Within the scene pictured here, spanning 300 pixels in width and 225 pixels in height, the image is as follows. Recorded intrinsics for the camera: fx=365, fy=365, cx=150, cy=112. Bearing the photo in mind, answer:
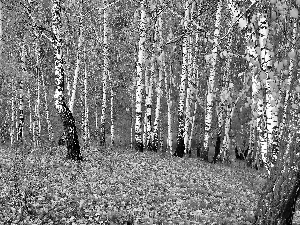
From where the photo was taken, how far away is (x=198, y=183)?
11.8m

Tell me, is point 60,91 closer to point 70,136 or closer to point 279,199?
point 70,136

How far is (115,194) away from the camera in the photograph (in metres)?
9.20

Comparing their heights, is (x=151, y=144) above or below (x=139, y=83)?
below

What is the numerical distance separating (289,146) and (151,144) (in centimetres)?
1460

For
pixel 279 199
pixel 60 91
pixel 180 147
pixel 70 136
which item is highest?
pixel 60 91

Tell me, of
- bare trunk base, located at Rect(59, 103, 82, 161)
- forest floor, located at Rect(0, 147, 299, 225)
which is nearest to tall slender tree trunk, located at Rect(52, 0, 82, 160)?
bare trunk base, located at Rect(59, 103, 82, 161)

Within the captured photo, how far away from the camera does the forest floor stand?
759cm

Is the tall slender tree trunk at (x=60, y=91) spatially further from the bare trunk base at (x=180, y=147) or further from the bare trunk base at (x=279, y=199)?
the bare trunk base at (x=279, y=199)

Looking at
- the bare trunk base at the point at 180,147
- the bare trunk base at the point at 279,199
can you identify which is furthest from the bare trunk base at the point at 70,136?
the bare trunk base at the point at 279,199

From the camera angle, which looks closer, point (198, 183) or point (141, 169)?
point (198, 183)

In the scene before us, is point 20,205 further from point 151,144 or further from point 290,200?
point 151,144

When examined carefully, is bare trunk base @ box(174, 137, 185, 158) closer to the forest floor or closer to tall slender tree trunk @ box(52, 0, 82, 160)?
the forest floor

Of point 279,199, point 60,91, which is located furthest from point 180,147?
point 279,199

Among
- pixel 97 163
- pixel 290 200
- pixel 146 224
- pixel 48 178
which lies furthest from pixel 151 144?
pixel 290 200
